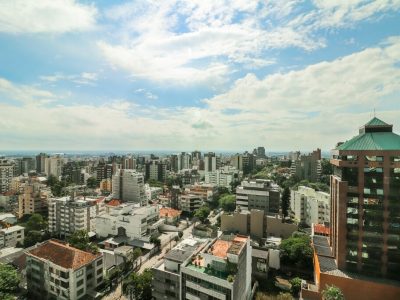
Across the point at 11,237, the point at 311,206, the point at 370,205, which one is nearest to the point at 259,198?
the point at 311,206

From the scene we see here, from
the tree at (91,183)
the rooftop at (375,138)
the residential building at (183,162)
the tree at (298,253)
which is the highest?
the rooftop at (375,138)

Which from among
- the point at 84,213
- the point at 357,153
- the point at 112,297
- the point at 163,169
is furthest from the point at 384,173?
the point at 163,169

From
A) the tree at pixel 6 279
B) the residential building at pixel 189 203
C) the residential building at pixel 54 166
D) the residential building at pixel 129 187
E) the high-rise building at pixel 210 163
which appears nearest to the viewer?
the tree at pixel 6 279

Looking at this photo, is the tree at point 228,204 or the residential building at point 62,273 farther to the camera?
the tree at point 228,204

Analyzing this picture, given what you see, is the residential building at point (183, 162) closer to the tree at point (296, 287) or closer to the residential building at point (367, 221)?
the tree at point (296, 287)

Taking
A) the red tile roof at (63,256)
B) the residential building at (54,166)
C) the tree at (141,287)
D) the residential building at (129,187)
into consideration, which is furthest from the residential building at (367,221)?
the residential building at (54,166)

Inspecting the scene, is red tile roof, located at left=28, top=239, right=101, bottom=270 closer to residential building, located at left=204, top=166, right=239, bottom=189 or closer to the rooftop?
the rooftop

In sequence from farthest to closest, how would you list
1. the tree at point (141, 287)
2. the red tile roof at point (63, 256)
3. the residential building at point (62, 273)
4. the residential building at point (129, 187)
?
the residential building at point (129, 187), the red tile roof at point (63, 256), the residential building at point (62, 273), the tree at point (141, 287)

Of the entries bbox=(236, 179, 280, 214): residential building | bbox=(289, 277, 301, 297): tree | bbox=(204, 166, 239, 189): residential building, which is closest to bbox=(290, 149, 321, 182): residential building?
bbox=(204, 166, 239, 189): residential building
